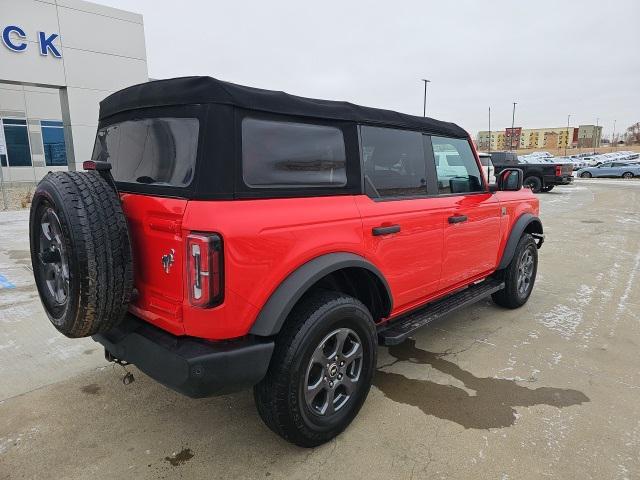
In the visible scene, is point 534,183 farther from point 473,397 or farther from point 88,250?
point 88,250

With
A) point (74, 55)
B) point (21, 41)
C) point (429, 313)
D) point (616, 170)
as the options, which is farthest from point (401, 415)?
point (616, 170)

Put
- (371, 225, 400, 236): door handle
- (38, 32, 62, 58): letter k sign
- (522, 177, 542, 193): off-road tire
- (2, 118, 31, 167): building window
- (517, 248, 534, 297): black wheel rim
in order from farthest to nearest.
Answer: (2, 118, 31, 167): building window, (522, 177, 542, 193): off-road tire, (38, 32, 62, 58): letter k sign, (517, 248, 534, 297): black wheel rim, (371, 225, 400, 236): door handle

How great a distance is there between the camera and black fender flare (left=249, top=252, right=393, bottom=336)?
81.6 inches

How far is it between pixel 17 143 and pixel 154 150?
23.3m

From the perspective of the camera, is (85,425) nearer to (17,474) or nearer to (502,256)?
(17,474)

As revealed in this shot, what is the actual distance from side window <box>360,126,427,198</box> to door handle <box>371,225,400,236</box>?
22 centimetres

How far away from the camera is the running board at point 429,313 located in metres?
2.93

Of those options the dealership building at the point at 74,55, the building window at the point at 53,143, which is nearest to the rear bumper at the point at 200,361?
the dealership building at the point at 74,55

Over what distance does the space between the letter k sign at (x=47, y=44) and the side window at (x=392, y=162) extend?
573 inches

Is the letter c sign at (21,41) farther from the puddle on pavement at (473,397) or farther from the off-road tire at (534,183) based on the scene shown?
the off-road tire at (534,183)

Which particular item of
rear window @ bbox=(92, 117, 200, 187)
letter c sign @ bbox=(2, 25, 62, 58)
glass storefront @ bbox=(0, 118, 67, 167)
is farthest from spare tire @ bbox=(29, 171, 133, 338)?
glass storefront @ bbox=(0, 118, 67, 167)

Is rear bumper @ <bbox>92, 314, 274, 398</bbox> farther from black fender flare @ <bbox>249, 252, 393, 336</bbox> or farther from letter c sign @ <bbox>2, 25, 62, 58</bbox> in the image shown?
letter c sign @ <bbox>2, 25, 62, 58</bbox>

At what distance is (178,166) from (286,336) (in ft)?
3.32

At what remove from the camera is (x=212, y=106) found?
2016 mm
